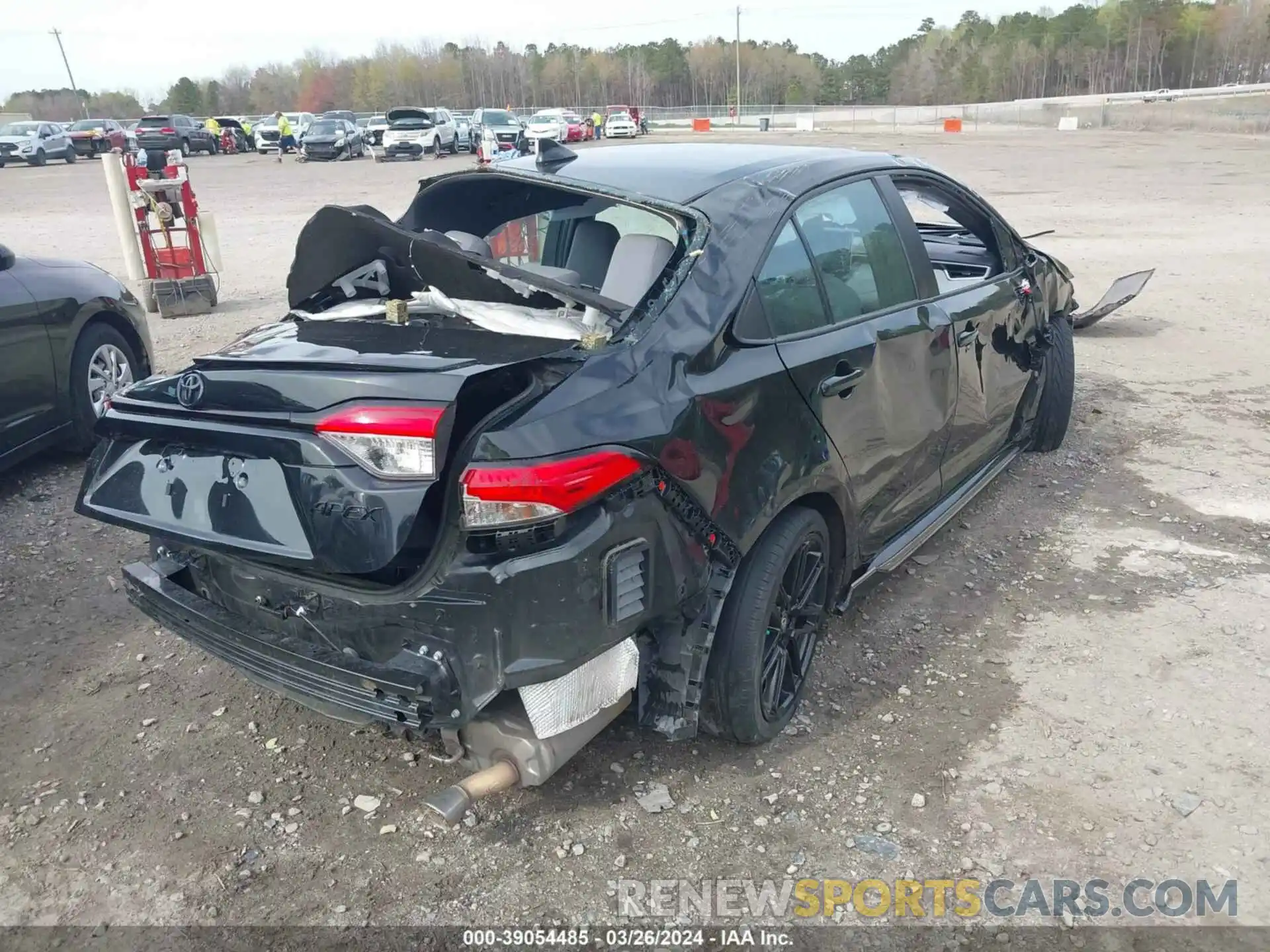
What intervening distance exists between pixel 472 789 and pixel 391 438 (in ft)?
3.14

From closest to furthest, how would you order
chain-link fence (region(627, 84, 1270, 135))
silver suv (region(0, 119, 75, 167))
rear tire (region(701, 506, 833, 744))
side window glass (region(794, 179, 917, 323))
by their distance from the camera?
rear tire (region(701, 506, 833, 744))
side window glass (region(794, 179, 917, 323))
silver suv (region(0, 119, 75, 167))
chain-link fence (region(627, 84, 1270, 135))

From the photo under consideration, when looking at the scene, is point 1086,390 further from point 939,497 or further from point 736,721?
point 736,721

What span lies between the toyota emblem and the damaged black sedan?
0.03ft

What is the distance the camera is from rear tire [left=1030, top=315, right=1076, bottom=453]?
213 inches

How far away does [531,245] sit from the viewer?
12.1 ft

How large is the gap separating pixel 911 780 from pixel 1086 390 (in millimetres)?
4854

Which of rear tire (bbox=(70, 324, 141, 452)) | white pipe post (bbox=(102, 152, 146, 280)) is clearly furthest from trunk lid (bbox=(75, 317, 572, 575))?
white pipe post (bbox=(102, 152, 146, 280))

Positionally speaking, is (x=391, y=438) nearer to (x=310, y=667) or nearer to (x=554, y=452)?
(x=554, y=452)

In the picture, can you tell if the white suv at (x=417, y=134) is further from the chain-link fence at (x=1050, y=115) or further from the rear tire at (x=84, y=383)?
the rear tire at (x=84, y=383)

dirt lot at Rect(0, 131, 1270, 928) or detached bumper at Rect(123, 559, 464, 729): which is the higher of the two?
detached bumper at Rect(123, 559, 464, 729)

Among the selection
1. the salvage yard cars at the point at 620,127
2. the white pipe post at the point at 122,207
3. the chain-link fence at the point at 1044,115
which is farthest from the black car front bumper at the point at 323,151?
the white pipe post at the point at 122,207

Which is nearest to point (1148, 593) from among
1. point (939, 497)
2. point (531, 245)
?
point (939, 497)

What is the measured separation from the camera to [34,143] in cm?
3491

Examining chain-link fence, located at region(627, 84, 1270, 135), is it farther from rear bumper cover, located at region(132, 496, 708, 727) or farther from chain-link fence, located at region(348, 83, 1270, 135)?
rear bumper cover, located at region(132, 496, 708, 727)
